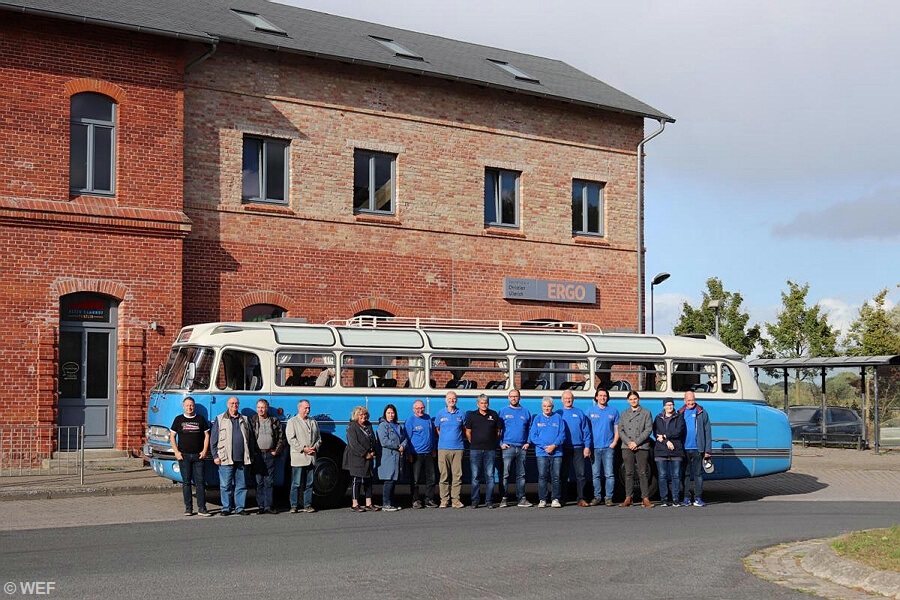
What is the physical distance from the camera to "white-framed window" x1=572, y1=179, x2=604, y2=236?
27.8 metres

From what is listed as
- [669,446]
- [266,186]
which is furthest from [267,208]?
[669,446]

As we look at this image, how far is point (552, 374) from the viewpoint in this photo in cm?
1841

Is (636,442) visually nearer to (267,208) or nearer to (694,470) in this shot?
(694,470)

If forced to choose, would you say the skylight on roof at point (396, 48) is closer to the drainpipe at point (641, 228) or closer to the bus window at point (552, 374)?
the drainpipe at point (641, 228)

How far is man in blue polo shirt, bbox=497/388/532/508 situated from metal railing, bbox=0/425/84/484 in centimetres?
694

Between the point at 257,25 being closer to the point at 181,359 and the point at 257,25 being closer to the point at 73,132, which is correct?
the point at 73,132

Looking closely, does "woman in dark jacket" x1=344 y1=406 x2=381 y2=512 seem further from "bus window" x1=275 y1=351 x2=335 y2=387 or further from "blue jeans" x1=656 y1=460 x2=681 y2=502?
"blue jeans" x1=656 y1=460 x2=681 y2=502

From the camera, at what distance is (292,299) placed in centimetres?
2331

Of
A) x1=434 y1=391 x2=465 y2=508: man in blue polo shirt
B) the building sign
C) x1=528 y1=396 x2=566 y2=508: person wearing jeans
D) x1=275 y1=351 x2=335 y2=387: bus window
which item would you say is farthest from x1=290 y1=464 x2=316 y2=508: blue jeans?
the building sign

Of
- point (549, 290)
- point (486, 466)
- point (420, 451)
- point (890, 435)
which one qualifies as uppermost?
point (549, 290)

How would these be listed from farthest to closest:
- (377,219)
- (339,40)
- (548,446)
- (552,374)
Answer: (339,40) → (377,219) → (552,374) → (548,446)

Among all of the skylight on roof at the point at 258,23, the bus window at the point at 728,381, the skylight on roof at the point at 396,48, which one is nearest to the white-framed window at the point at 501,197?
the skylight on roof at the point at 396,48

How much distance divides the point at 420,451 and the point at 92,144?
8807 mm

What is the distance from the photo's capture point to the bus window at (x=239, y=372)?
1625cm
